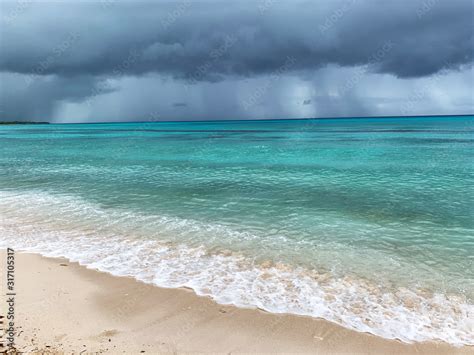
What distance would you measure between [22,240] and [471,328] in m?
15.7

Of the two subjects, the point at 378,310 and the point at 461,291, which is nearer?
the point at 378,310

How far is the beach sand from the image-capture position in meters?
6.95

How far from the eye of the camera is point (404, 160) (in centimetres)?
3678

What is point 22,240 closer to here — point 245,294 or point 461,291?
point 245,294

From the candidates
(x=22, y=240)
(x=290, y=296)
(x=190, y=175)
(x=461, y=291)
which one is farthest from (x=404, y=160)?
(x=22, y=240)

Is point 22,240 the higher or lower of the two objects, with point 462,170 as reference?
lower

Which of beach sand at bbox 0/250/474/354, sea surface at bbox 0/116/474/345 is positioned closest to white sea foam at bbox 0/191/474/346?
sea surface at bbox 0/116/474/345

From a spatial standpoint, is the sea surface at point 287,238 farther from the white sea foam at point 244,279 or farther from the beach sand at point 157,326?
the beach sand at point 157,326

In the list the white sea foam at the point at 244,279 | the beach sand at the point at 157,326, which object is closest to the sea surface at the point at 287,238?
the white sea foam at the point at 244,279

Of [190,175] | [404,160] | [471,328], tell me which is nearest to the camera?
[471,328]

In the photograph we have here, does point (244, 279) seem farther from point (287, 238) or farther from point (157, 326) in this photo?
point (287, 238)

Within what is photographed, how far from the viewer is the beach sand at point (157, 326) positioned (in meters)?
6.95

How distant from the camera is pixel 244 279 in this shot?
10.0 meters

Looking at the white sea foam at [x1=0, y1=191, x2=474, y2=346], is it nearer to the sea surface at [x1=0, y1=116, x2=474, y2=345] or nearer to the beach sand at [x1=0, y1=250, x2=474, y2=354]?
the sea surface at [x1=0, y1=116, x2=474, y2=345]
